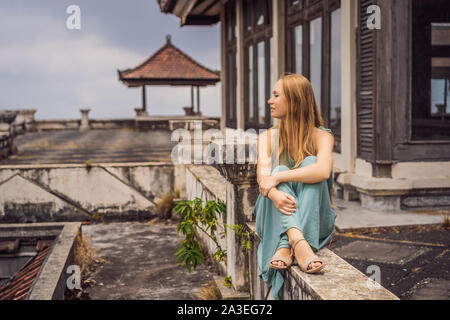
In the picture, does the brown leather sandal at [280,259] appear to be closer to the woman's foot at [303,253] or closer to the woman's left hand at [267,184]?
the woman's foot at [303,253]

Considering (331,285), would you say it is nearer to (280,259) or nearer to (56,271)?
(280,259)

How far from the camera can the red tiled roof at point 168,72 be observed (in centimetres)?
2530

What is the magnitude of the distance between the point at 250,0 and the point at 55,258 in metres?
8.65

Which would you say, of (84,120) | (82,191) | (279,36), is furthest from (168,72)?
(82,191)

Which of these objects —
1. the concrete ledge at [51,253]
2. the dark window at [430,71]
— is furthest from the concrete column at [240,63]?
the concrete ledge at [51,253]

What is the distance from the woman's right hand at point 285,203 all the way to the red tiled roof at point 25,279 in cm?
273

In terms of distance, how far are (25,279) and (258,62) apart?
7.65m

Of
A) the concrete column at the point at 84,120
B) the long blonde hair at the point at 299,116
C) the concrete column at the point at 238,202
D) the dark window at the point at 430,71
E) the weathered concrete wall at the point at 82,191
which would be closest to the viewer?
the long blonde hair at the point at 299,116

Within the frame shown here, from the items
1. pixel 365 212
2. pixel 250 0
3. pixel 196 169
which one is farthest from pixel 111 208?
pixel 250 0

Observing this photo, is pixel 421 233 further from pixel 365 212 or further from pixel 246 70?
pixel 246 70

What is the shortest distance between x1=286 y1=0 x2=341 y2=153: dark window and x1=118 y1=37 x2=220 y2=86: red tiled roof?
1651 centimetres

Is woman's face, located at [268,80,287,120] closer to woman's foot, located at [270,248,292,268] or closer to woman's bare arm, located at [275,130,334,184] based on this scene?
woman's bare arm, located at [275,130,334,184]

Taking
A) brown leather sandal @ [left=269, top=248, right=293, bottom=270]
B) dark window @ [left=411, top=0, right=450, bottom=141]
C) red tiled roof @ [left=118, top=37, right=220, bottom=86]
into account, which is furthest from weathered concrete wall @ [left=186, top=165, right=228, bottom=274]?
red tiled roof @ [left=118, top=37, right=220, bottom=86]

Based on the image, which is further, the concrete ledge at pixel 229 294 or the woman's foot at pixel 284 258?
the concrete ledge at pixel 229 294
